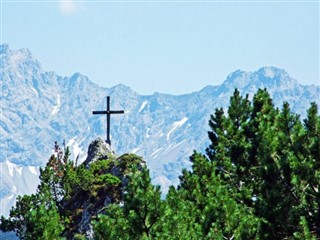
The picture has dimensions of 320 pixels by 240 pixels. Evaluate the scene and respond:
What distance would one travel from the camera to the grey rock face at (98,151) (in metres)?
49.9

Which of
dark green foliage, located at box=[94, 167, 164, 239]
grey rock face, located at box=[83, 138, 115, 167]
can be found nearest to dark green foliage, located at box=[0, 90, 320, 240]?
dark green foliage, located at box=[94, 167, 164, 239]

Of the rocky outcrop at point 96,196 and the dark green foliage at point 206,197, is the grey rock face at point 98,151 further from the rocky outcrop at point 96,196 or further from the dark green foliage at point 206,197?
the rocky outcrop at point 96,196

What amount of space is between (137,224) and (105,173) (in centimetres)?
1991

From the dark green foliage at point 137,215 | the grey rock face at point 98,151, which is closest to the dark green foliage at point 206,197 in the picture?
the dark green foliage at point 137,215

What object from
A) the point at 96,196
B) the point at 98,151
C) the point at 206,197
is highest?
the point at 98,151

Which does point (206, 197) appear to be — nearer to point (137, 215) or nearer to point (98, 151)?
point (137, 215)

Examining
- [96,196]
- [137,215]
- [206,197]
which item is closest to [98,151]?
[96,196]

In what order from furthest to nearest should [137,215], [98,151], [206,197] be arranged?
[98,151] → [206,197] → [137,215]

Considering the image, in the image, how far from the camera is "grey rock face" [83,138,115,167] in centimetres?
4988

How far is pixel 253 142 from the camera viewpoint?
45188 millimetres

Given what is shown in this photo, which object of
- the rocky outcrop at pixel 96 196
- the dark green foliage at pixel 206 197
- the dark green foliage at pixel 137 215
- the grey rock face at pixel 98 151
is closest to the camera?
the dark green foliage at pixel 137 215

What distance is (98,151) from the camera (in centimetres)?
5041

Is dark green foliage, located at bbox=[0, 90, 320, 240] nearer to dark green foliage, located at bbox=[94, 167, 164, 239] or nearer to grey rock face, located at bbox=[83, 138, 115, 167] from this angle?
dark green foliage, located at bbox=[94, 167, 164, 239]

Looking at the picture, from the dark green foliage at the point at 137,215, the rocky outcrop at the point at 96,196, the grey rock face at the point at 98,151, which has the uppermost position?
the grey rock face at the point at 98,151
